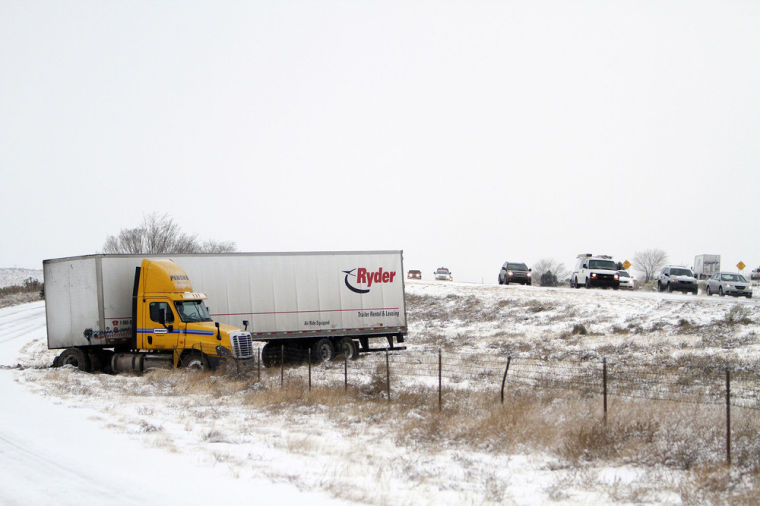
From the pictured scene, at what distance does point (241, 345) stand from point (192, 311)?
212 centimetres

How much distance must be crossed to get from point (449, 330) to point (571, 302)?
25.5 ft

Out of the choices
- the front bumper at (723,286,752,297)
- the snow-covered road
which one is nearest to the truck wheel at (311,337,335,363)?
the snow-covered road

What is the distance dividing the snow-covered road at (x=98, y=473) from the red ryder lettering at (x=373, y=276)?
1586 centimetres

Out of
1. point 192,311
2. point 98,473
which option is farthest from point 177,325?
point 98,473

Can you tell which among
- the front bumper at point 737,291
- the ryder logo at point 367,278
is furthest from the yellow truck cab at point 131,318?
the front bumper at point 737,291

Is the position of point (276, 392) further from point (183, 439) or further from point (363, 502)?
point (363, 502)

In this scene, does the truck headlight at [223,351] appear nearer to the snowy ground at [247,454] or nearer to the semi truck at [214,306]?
the semi truck at [214,306]

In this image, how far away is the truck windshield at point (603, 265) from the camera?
4702cm

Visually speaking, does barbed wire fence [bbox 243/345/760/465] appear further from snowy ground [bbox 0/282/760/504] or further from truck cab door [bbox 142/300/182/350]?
truck cab door [bbox 142/300/182/350]

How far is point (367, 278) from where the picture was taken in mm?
28375

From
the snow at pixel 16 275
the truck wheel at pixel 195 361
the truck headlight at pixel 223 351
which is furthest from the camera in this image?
the snow at pixel 16 275

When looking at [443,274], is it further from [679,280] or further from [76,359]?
[76,359]

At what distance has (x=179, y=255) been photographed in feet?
82.0

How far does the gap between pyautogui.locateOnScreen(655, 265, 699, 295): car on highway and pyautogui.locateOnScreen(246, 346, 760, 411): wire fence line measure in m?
22.6
